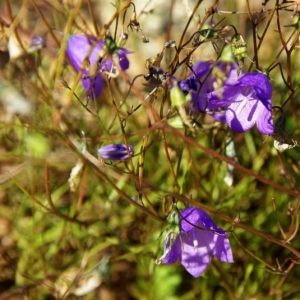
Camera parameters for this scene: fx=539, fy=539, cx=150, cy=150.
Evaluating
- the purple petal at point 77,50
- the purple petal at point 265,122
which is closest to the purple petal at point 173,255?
the purple petal at point 265,122

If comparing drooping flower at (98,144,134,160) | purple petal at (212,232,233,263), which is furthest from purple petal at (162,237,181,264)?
drooping flower at (98,144,134,160)

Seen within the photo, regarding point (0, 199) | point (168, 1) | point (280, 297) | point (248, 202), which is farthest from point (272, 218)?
point (168, 1)

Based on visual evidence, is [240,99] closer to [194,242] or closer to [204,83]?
[204,83]

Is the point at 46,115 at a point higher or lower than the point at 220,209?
higher

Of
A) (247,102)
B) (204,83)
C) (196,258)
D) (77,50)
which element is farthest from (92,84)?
(196,258)

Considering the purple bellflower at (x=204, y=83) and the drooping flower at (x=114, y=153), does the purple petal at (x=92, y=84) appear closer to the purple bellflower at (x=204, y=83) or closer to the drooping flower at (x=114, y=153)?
the drooping flower at (x=114, y=153)

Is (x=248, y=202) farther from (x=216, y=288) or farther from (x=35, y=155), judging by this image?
(x=35, y=155)
